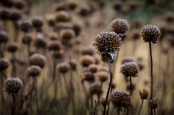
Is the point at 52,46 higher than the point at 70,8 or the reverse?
the reverse

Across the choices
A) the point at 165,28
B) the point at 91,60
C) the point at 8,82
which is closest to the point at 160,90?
the point at 165,28

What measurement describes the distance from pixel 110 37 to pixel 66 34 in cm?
81

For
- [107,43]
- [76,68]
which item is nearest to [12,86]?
[107,43]

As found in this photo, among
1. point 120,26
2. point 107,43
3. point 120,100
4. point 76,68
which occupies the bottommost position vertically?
point 120,100

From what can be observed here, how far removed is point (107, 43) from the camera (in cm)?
74

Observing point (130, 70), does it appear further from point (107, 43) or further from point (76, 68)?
point (76, 68)

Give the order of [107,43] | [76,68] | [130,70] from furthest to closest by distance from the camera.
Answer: [76,68] < [130,70] < [107,43]

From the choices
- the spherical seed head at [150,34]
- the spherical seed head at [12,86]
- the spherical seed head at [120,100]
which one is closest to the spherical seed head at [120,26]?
the spherical seed head at [150,34]

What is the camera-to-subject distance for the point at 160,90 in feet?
6.17

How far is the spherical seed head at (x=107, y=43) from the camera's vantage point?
0.74 m

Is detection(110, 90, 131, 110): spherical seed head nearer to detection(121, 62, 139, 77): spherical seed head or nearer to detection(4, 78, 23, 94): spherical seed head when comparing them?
detection(121, 62, 139, 77): spherical seed head

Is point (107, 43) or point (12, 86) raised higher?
point (107, 43)

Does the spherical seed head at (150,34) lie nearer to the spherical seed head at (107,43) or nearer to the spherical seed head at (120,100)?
the spherical seed head at (107,43)

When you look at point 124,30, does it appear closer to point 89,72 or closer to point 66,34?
point 89,72
